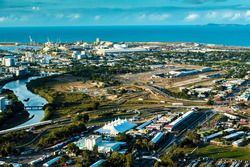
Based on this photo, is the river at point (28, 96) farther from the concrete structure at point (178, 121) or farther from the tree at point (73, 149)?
the concrete structure at point (178, 121)

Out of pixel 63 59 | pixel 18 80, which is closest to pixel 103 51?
pixel 63 59

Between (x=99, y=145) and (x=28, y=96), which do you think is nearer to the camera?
(x=99, y=145)

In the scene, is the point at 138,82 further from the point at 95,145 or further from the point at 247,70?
the point at 95,145

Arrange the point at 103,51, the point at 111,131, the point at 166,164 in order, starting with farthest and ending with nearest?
the point at 103,51, the point at 111,131, the point at 166,164

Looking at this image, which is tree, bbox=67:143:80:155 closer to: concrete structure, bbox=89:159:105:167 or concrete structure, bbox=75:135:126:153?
concrete structure, bbox=75:135:126:153

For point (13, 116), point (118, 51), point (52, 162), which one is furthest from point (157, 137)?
point (118, 51)

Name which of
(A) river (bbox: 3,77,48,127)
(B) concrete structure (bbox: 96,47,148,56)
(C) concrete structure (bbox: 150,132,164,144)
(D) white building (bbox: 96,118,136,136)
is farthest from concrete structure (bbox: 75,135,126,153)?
(B) concrete structure (bbox: 96,47,148,56)

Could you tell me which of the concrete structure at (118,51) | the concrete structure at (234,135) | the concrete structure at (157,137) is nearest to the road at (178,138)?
the concrete structure at (157,137)

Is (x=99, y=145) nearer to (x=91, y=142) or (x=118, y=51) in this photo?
(x=91, y=142)
